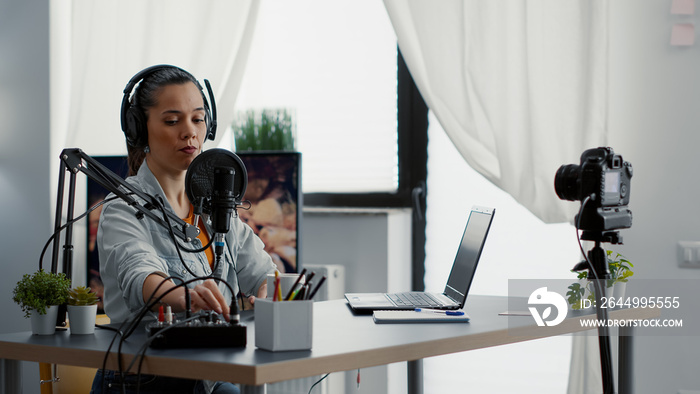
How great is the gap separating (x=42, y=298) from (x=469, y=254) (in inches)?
40.5

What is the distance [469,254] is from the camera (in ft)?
6.42

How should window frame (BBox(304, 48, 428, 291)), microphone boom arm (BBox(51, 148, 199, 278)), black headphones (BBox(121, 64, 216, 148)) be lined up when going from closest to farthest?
microphone boom arm (BBox(51, 148, 199, 278)), black headphones (BBox(121, 64, 216, 148)), window frame (BBox(304, 48, 428, 291))

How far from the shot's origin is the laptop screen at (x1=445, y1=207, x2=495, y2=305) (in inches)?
74.0

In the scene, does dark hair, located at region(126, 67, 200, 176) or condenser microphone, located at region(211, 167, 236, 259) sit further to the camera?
dark hair, located at region(126, 67, 200, 176)

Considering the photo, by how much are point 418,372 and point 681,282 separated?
984mm

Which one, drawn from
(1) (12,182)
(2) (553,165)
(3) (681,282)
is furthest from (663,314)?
(1) (12,182)

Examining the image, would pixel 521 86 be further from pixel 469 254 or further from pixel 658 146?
pixel 469 254

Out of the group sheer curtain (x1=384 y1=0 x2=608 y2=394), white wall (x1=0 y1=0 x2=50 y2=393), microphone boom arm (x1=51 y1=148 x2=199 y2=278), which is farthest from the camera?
white wall (x1=0 y1=0 x2=50 y2=393)

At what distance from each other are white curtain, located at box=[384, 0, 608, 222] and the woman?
1.11 m

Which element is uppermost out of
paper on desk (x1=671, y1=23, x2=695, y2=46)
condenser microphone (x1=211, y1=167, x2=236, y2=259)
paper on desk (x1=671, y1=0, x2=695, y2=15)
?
paper on desk (x1=671, y1=0, x2=695, y2=15)

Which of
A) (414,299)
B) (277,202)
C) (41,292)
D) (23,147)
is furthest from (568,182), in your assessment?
(23,147)

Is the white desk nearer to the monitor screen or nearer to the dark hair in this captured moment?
the dark hair

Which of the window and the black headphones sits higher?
the window

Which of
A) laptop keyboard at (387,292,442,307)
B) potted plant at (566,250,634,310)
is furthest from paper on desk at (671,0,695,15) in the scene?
laptop keyboard at (387,292,442,307)
